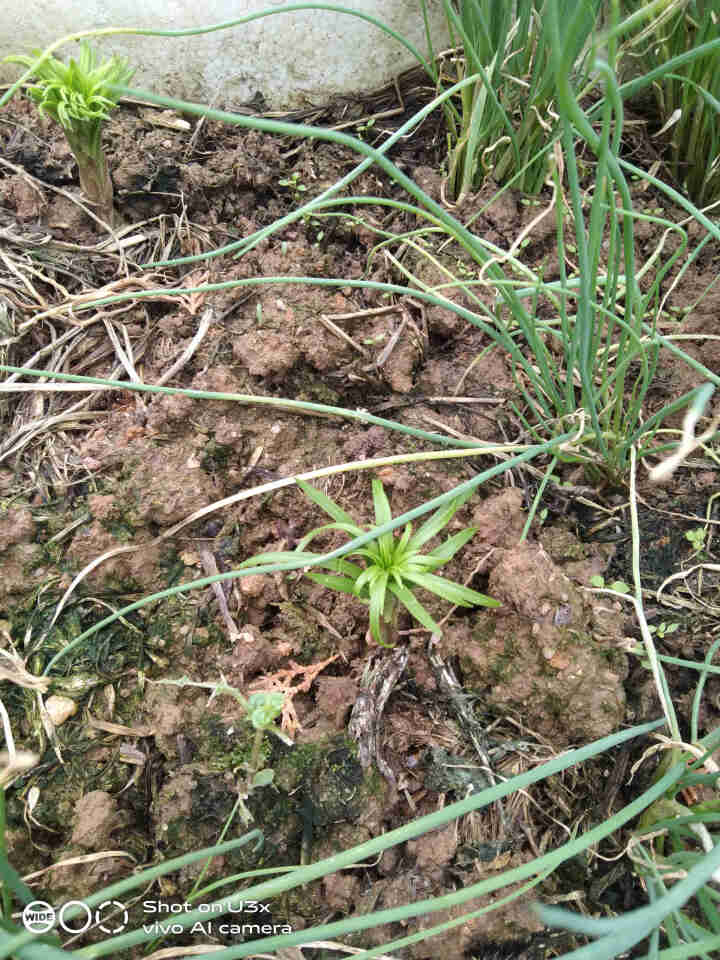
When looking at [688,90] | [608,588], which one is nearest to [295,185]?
[688,90]

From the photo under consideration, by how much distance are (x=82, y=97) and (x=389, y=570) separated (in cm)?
102

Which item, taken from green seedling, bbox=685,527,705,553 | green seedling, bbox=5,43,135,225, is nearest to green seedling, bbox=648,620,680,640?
green seedling, bbox=685,527,705,553

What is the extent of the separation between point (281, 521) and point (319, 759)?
15.6 inches

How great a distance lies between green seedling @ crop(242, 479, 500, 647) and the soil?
0.39 ft

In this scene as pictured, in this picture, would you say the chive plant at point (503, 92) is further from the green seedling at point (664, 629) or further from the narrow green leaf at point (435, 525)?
the green seedling at point (664, 629)

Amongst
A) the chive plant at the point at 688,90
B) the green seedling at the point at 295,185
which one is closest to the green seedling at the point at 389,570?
the green seedling at the point at 295,185

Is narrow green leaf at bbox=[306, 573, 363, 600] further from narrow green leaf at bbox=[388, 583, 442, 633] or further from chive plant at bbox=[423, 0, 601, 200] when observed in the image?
chive plant at bbox=[423, 0, 601, 200]

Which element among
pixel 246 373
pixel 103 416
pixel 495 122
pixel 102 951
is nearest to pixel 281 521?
pixel 246 373

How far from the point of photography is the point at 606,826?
2.30ft

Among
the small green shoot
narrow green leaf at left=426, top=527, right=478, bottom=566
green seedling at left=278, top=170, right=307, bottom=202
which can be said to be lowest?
the small green shoot

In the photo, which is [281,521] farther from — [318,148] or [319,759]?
[318,148]

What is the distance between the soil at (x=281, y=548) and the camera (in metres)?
0.92

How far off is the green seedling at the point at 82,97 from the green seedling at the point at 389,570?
0.83m

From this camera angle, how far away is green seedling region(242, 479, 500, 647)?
0.89 m
